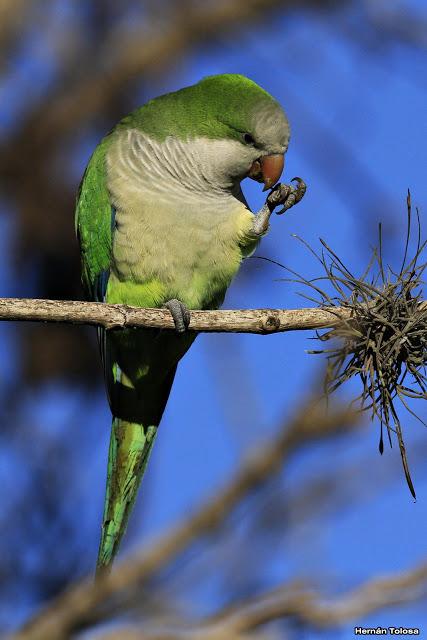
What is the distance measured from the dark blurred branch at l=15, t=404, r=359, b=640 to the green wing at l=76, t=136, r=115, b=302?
3.88ft

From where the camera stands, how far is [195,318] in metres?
3.54

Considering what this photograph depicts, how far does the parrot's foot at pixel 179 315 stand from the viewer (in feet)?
12.2

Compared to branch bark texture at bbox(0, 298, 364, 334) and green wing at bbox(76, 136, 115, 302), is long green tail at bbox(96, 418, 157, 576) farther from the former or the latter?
branch bark texture at bbox(0, 298, 364, 334)

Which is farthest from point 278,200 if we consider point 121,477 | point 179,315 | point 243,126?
point 121,477

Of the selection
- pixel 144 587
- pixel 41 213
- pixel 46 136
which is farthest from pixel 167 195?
pixel 46 136

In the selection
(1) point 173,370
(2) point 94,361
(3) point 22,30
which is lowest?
(1) point 173,370

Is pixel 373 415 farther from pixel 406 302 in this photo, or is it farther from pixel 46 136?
pixel 46 136

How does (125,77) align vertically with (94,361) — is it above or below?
above

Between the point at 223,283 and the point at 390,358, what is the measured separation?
4.51ft

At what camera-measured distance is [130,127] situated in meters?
4.68

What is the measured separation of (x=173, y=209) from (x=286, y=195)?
0.55m

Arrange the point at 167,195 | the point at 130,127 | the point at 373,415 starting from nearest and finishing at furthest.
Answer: the point at 373,415 < the point at 167,195 < the point at 130,127

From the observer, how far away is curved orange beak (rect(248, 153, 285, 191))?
175 inches

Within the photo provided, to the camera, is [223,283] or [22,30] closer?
[223,283]
